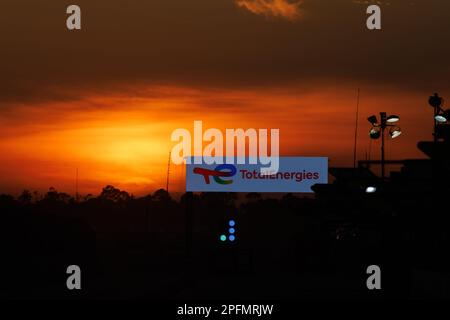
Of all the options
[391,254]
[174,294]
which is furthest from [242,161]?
[391,254]

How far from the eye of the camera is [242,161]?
77.3 m

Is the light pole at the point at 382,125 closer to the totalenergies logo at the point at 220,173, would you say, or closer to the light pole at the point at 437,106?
the light pole at the point at 437,106

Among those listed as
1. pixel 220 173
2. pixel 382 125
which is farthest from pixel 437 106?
pixel 220 173

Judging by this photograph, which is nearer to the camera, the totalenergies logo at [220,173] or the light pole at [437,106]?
the light pole at [437,106]

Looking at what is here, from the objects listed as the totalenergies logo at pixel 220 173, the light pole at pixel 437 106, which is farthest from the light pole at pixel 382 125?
the totalenergies logo at pixel 220 173

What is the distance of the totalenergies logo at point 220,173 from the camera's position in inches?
2990

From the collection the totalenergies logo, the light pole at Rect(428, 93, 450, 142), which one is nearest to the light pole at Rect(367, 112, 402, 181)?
the light pole at Rect(428, 93, 450, 142)

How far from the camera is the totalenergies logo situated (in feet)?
249

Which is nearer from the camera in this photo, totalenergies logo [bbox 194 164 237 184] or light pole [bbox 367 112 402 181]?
light pole [bbox 367 112 402 181]

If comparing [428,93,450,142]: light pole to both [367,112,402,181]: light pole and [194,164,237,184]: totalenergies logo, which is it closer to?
[367,112,402,181]: light pole

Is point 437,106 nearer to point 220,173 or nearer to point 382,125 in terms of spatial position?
point 382,125

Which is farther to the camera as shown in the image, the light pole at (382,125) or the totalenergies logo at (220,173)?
the totalenergies logo at (220,173)
